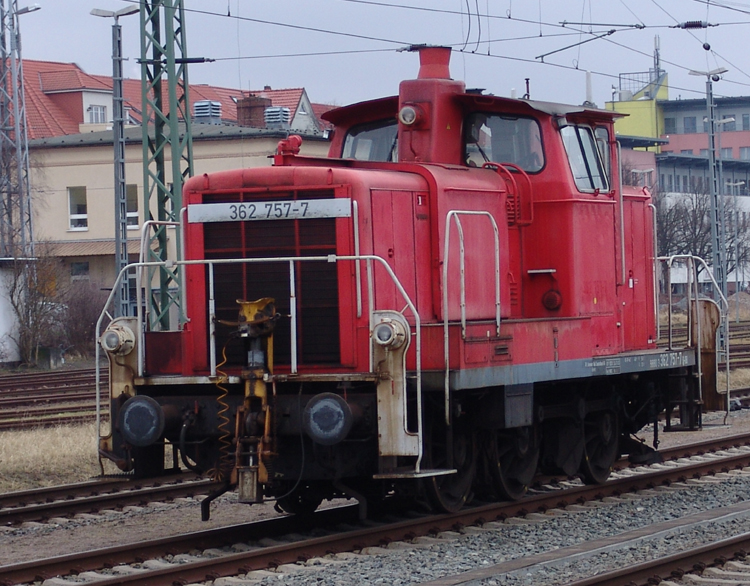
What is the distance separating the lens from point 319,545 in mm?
8008

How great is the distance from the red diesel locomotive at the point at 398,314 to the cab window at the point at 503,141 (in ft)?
0.06

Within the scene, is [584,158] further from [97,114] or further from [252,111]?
[97,114]

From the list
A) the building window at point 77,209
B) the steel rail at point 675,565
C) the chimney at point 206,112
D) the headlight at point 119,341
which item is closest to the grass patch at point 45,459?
the headlight at point 119,341

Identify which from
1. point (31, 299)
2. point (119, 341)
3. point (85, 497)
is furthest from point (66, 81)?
point (119, 341)

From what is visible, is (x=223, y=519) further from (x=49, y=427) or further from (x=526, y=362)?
(x=49, y=427)

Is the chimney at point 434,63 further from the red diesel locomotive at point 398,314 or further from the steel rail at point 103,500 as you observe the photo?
the steel rail at point 103,500

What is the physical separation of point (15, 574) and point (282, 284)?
8.92ft

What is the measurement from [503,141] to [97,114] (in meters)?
56.6

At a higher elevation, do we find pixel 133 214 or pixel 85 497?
pixel 133 214

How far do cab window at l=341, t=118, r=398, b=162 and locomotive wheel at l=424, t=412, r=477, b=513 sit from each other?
7.95ft

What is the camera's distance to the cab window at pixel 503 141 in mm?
9836

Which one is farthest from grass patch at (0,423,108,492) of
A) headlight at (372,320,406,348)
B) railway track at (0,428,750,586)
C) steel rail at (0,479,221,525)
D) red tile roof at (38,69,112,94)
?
red tile roof at (38,69,112,94)

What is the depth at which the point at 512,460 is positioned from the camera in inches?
389

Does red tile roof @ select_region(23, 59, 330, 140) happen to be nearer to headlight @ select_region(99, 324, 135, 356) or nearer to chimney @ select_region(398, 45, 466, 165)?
chimney @ select_region(398, 45, 466, 165)
